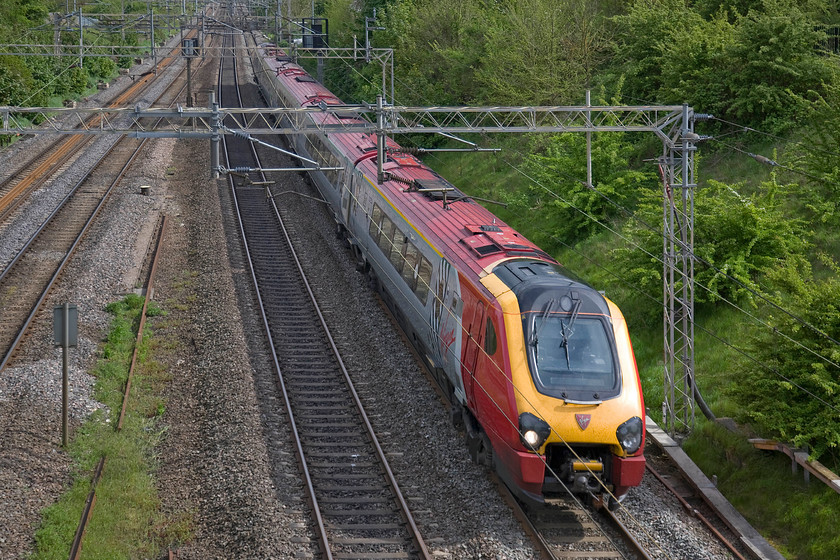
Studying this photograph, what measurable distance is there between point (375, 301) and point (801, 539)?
11.6 meters

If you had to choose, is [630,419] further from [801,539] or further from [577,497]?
[801,539]

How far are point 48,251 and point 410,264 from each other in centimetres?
1166

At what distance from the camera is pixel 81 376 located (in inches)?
675

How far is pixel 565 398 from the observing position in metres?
12.4

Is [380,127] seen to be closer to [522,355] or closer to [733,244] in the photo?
[522,355]

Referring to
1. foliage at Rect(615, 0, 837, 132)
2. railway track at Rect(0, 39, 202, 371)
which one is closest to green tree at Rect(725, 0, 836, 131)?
foliage at Rect(615, 0, 837, 132)

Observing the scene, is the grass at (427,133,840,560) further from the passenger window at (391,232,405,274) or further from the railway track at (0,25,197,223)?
the railway track at (0,25,197,223)

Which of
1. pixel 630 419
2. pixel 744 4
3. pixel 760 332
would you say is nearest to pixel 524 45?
pixel 744 4

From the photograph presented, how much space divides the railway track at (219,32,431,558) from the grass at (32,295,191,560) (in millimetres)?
2132

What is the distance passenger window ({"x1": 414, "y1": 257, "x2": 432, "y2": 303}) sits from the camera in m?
17.0

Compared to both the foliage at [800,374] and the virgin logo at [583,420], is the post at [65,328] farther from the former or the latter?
the foliage at [800,374]

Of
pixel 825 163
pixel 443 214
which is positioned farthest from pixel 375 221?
pixel 825 163

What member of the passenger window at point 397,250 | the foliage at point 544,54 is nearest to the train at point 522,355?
the passenger window at point 397,250

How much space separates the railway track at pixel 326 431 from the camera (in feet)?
41.2
